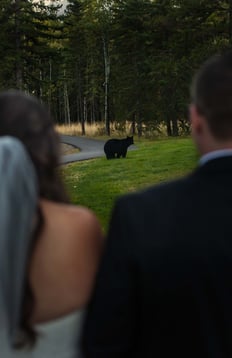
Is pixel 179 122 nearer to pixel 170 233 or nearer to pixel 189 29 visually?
pixel 189 29

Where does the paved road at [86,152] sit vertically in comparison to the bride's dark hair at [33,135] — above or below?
below

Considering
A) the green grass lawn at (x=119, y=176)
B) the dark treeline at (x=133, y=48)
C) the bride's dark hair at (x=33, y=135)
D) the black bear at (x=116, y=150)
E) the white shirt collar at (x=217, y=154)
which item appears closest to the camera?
the white shirt collar at (x=217, y=154)

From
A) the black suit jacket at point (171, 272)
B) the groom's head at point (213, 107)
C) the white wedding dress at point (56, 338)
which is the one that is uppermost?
the groom's head at point (213, 107)

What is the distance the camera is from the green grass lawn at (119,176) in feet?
37.4

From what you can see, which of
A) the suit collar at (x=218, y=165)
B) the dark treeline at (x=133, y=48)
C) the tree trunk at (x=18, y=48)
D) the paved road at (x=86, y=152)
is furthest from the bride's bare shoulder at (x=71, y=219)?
the tree trunk at (x=18, y=48)

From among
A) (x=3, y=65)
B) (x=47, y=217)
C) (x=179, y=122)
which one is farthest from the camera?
(x=179, y=122)

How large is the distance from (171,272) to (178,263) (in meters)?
0.03

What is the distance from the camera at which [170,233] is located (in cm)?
163

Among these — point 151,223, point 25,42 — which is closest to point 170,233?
point 151,223

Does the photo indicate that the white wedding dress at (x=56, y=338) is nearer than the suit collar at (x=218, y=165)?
No

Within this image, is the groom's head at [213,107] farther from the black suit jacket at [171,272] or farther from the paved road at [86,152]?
the paved road at [86,152]

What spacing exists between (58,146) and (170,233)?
0.53m

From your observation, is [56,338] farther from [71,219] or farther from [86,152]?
[86,152]

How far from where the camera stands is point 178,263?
63.7 inches
